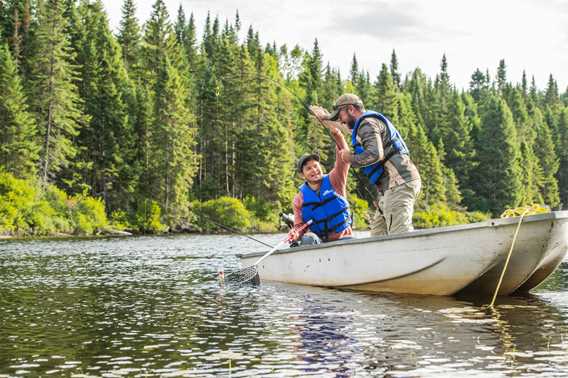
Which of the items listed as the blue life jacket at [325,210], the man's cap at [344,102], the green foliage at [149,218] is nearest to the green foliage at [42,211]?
the green foliage at [149,218]

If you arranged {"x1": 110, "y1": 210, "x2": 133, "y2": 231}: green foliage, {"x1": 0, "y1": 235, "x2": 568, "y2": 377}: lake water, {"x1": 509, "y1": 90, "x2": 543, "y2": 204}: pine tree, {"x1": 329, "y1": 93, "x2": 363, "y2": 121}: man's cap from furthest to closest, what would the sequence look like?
1. {"x1": 509, "y1": 90, "x2": 543, "y2": 204}: pine tree
2. {"x1": 110, "y1": 210, "x2": 133, "y2": 231}: green foliage
3. {"x1": 329, "y1": 93, "x2": 363, "y2": 121}: man's cap
4. {"x1": 0, "y1": 235, "x2": 568, "y2": 377}: lake water

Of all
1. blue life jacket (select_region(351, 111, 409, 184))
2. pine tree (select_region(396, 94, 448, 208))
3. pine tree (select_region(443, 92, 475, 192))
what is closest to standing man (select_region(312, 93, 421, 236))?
blue life jacket (select_region(351, 111, 409, 184))

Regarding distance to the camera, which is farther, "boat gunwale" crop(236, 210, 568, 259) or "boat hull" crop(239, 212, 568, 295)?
"boat hull" crop(239, 212, 568, 295)

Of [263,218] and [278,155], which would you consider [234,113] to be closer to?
[278,155]

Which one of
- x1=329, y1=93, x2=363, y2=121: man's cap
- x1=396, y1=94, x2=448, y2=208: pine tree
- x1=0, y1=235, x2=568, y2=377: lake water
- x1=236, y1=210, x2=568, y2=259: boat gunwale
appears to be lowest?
x1=0, y1=235, x2=568, y2=377: lake water

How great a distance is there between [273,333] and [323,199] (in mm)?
4348

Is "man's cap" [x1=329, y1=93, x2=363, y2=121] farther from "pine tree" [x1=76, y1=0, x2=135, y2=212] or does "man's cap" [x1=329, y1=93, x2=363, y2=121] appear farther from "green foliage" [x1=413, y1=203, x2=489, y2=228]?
"green foliage" [x1=413, y1=203, x2=489, y2=228]

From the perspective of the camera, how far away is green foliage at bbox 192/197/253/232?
56906 millimetres

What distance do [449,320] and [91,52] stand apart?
61660mm

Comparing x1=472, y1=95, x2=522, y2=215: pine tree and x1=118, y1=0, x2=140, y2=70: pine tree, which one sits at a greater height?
x1=118, y1=0, x2=140, y2=70: pine tree

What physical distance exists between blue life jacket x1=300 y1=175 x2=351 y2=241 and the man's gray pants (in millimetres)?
1246

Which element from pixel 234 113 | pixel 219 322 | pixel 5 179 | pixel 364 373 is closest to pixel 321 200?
pixel 219 322

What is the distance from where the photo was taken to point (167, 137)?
59969 mm

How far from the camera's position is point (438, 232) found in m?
9.92
